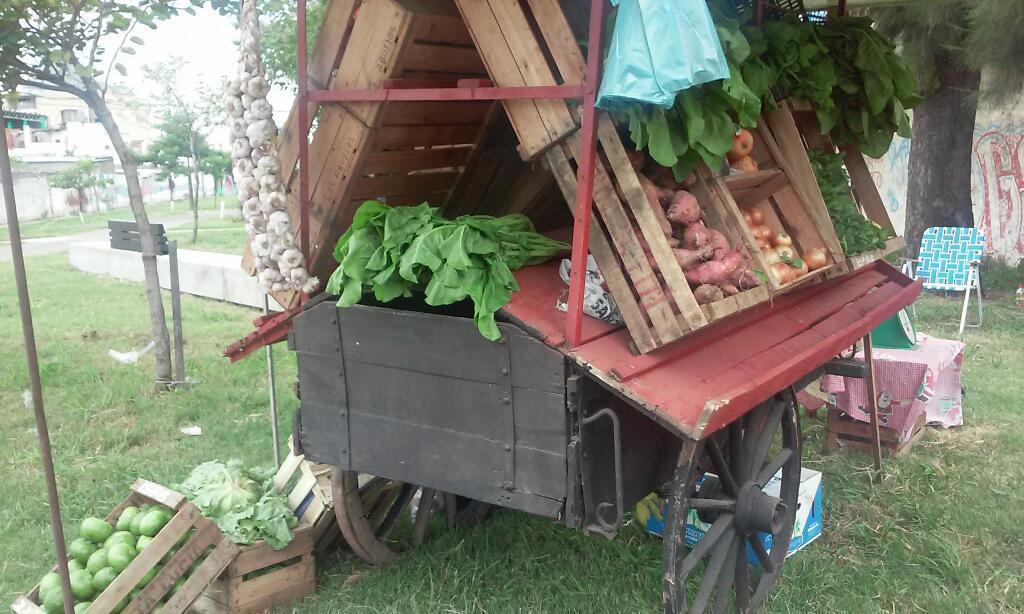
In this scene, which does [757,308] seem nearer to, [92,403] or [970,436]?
[970,436]

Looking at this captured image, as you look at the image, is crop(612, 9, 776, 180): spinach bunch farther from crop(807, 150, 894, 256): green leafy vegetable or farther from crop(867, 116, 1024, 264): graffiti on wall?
crop(867, 116, 1024, 264): graffiti on wall

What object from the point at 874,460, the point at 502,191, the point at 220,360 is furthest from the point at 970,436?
the point at 220,360

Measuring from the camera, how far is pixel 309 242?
3.12m

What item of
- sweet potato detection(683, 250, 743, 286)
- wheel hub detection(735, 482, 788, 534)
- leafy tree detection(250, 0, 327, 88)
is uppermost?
leafy tree detection(250, 0, 327, 88)

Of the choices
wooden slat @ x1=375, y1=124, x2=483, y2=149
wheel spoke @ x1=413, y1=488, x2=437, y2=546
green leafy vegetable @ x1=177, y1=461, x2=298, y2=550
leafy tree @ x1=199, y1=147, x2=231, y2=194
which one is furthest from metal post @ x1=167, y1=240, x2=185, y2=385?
leafy tree @ x1=199, y1=147, x2=231, y2=194

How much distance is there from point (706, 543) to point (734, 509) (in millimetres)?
217

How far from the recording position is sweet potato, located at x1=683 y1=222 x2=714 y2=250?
277cm

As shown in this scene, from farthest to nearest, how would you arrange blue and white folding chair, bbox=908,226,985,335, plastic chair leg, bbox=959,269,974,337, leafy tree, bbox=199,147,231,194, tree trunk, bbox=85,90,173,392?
leafy tree, bbox=199,147,231,194
blue and white folding chair, bbox=908,226,985,335
plastic chair leg, bbox=959,269,974,337
tree trunk, bbox=85,90,173,392

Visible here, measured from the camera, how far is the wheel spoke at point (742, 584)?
10.7 feet

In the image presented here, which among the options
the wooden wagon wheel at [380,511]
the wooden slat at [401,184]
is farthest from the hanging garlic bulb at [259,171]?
the wooden wagon wheel at [380,511]

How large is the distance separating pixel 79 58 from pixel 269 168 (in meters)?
4.42

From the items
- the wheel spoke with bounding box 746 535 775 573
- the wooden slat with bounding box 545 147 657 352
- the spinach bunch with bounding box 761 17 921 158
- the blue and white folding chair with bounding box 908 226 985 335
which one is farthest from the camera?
the blue and white folding chair with bounding box 908 226 985 335

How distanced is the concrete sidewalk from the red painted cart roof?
7.12m

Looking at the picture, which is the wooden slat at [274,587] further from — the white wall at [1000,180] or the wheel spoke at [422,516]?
the white wall at [1000,180]
